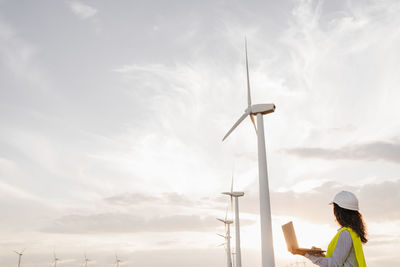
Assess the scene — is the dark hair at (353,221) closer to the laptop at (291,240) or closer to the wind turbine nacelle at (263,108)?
the laptop at (291,240)

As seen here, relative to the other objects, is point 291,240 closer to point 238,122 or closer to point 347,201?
point 347,201

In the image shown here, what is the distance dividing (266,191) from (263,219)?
2679 mm

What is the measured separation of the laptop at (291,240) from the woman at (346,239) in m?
0.10

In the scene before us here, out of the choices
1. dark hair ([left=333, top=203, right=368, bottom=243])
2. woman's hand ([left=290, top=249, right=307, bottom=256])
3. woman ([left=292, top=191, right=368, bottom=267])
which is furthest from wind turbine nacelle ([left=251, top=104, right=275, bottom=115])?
woman's hand ([left=290, top=249, right=307, bottom=256])

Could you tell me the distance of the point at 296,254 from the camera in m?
7.64

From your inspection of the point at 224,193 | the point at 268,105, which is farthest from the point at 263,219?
the point at 224,193

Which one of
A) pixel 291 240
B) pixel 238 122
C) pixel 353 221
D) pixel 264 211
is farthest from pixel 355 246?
pixel 238 122

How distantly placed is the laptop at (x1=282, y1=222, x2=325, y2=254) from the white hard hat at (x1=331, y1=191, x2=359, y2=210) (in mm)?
1037

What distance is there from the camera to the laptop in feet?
24.2

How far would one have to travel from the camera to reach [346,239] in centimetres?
711

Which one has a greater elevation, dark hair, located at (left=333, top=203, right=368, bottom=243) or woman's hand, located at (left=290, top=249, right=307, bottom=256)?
dark hair, located at (left=333, top=203, right=368, bottom=243)

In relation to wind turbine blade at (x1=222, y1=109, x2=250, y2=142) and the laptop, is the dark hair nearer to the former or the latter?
the laptop

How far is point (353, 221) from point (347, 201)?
411mm

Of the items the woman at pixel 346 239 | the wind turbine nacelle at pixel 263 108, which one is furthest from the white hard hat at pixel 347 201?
the wind turbine nacelle at pixel 263 108
